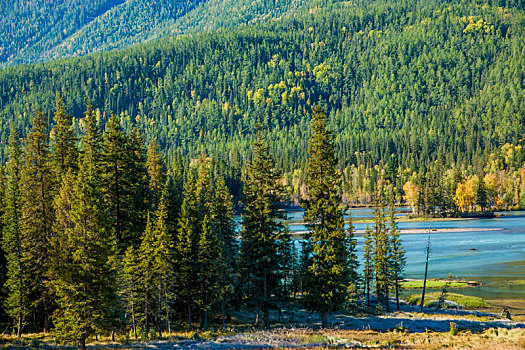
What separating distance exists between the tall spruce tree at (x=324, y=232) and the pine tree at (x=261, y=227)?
337 centimetres

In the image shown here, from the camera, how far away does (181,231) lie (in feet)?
153

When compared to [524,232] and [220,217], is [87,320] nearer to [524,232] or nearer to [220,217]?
[220,217]

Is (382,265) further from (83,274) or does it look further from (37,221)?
(37,221)

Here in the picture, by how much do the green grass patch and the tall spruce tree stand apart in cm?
2309

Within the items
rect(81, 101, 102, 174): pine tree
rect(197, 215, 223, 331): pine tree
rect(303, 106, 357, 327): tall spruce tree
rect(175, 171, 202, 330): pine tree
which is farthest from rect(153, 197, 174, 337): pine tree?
rect(303, 106, 357, 327): tall spruce tree

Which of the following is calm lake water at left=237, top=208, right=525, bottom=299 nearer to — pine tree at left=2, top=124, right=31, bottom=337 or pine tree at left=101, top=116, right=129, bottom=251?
pine tree at left=101, top=116, right=129, bottom=251

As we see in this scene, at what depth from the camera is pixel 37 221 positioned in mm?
44188

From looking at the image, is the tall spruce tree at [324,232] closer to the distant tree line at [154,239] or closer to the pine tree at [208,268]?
the distant tree line at [154,239]

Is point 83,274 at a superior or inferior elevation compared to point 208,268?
superior

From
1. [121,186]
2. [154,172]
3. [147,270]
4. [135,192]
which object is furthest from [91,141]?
[147,270]

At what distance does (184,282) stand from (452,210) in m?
144

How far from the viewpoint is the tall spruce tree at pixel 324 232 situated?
44969mm

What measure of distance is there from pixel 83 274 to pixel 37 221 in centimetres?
1274

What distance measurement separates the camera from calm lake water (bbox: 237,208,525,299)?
6825 centimetres
